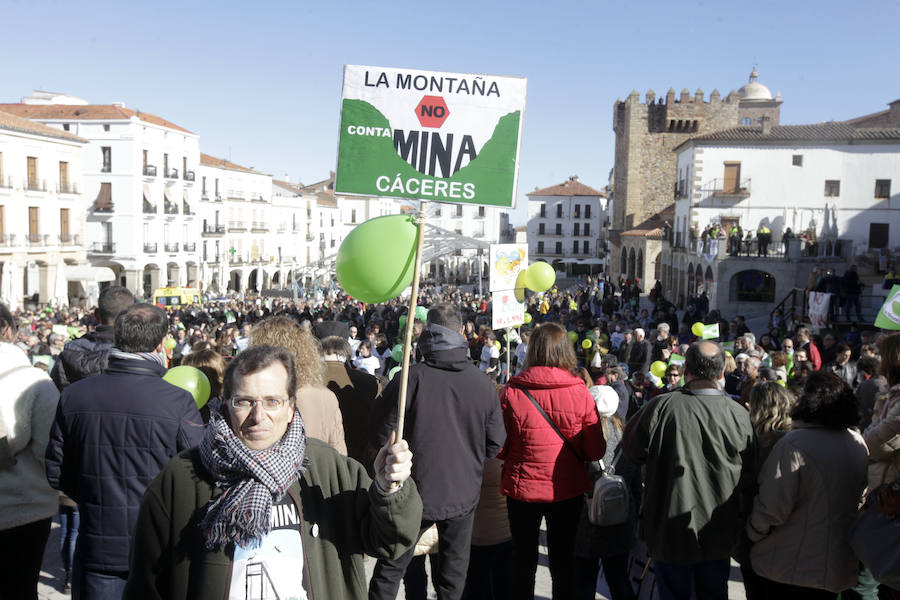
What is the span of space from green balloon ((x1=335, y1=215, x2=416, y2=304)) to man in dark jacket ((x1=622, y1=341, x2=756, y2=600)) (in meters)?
1.35

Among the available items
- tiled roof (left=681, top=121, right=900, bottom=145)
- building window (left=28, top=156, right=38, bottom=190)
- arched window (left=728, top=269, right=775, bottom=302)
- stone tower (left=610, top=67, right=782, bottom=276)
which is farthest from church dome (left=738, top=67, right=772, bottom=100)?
building window (left=28, top=156, right=38, bottom=190)

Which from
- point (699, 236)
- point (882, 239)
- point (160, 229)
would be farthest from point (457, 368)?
point (160, 229)

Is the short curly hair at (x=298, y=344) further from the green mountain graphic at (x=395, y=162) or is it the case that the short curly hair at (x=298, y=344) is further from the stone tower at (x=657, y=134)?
the stone tower at (x=657, y=134)

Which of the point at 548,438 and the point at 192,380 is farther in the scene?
the point at 192,380

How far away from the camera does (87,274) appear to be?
112 ft

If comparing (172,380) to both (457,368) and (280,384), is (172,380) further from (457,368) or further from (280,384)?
(280,384)

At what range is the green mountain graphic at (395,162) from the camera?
2885 millimetres

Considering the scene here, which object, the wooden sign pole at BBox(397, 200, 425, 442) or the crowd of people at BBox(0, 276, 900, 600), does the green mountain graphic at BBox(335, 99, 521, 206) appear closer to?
the wooden sign pole at BBox(397, 200, 425, 442)

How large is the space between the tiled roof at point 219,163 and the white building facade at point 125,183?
4.25 metres

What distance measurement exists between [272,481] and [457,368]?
1.55 metres

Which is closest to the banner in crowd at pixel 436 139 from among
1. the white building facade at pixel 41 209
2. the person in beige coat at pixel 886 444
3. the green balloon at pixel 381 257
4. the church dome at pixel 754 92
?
the green balloon at pixel 381 257

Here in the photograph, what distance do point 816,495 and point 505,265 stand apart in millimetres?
6241

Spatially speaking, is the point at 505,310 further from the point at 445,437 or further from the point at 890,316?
the point at 445,437

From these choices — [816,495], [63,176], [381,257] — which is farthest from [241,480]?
[63,176]
